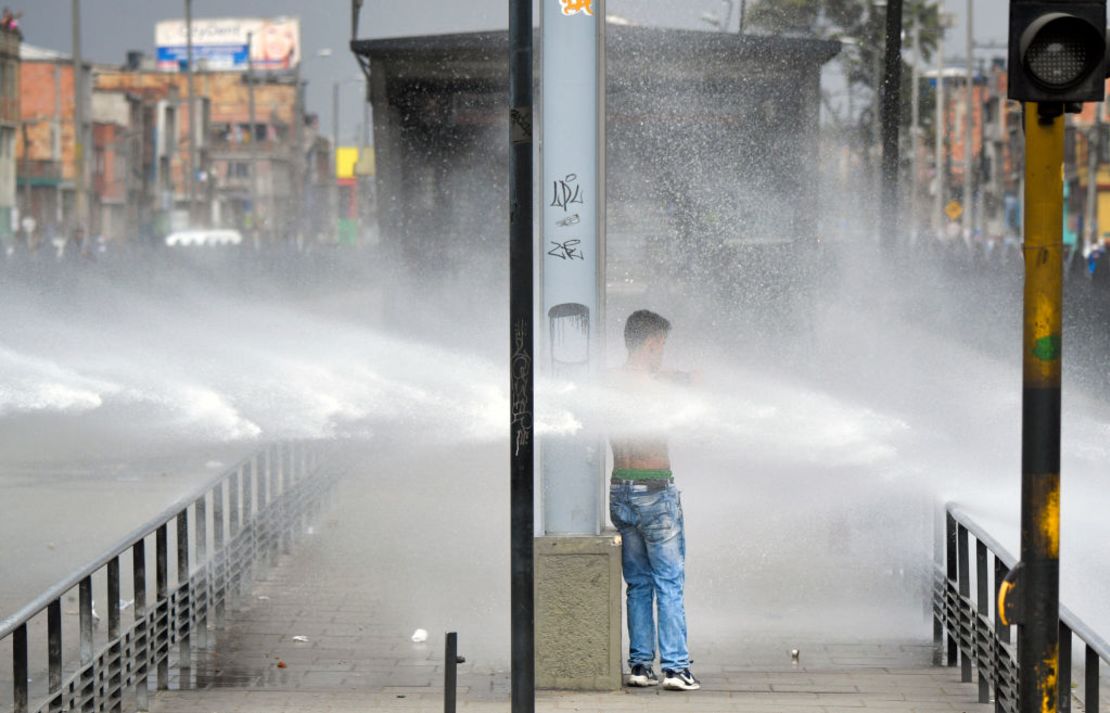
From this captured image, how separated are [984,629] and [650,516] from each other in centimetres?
147

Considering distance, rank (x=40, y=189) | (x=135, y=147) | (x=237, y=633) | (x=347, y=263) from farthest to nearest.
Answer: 1. (x=135, y=147)
2. (x=40, y=189)
3. (x=347, y=263)
4. (x=237, y=633)

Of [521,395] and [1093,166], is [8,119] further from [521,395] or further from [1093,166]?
[521,395]

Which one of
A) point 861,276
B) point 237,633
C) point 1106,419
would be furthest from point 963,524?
point 861,276

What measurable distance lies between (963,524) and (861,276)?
671 inches

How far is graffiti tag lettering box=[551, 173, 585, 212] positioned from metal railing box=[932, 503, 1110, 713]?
2212 millimetres

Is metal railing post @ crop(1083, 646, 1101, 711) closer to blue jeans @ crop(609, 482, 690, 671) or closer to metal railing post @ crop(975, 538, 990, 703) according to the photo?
metal railing post @ crop(975, 538, 990, 703)

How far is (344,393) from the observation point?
48.5 feet

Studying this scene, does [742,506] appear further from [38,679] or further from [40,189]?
[40,189]

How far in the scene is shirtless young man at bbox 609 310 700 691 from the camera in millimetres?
7367

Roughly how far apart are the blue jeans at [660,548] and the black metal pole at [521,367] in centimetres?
194

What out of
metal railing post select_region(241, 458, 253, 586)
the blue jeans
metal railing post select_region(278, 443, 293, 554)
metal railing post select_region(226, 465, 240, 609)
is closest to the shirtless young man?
the blue jeans

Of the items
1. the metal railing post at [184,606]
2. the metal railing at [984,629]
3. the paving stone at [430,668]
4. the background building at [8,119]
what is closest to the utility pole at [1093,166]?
the background building at [8,119]

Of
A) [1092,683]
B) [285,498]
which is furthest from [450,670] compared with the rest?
[285,498]

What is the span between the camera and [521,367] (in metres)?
5.50
